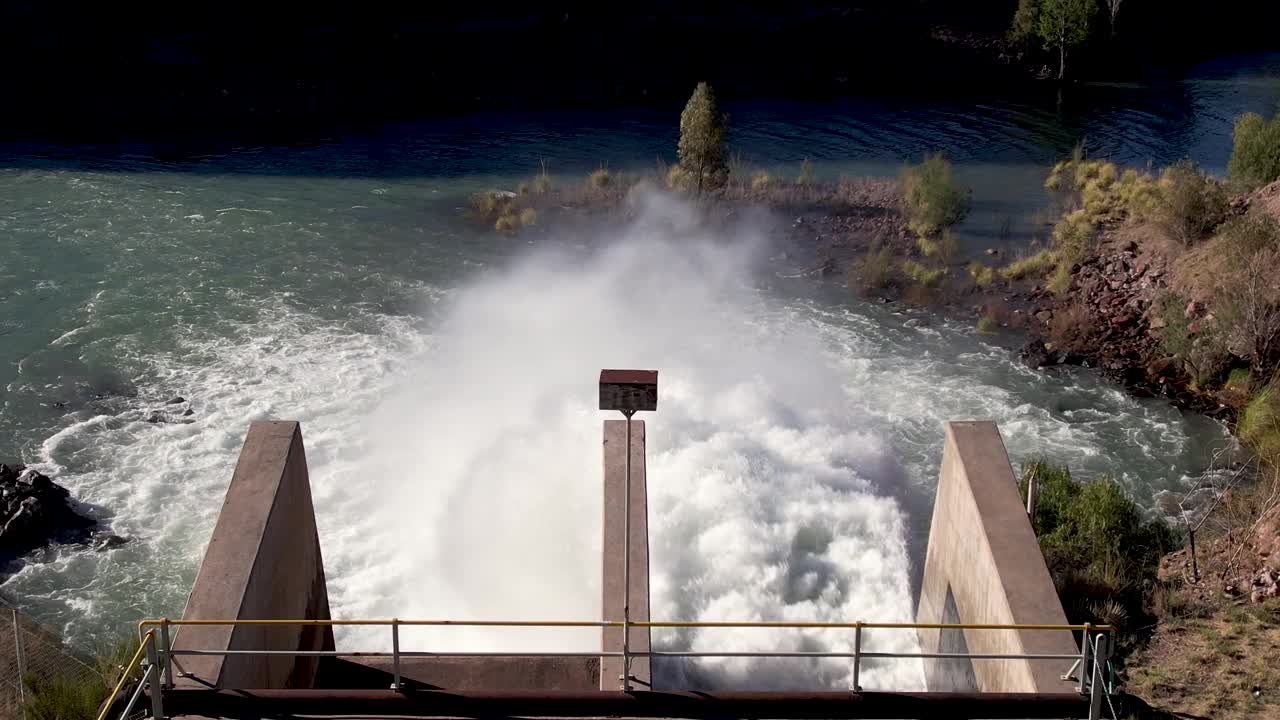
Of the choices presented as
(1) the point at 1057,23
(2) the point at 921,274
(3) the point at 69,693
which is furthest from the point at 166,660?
(1) the point at 1057,23

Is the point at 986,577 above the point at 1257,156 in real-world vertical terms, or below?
below

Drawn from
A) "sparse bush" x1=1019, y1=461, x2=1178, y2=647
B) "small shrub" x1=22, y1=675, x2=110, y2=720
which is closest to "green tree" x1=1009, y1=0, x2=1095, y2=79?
"sparse bush" x1=1019, y1=461, x2=1178, y2=647

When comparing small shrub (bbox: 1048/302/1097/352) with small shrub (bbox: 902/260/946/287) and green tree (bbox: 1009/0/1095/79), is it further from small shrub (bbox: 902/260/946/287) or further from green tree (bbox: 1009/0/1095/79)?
green tree (bbox: 1009/0/1095/79)

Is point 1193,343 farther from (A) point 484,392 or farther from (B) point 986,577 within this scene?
(A) point 484,392

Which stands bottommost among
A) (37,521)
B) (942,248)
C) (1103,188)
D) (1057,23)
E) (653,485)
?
(37,521)

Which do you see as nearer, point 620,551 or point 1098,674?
point 1098,674

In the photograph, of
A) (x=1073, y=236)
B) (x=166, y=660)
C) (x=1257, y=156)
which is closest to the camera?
(x=166, y=660)

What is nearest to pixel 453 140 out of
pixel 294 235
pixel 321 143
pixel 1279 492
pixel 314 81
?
pixel 321 143

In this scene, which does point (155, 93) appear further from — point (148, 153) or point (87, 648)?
point (87, 648)
